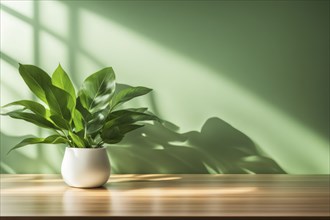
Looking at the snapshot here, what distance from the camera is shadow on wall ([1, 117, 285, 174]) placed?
1.68 meters

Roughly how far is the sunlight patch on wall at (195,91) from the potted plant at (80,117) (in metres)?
0.21

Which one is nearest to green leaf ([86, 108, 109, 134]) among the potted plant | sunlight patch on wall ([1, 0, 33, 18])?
the potted plant

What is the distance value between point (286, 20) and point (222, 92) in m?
0.36

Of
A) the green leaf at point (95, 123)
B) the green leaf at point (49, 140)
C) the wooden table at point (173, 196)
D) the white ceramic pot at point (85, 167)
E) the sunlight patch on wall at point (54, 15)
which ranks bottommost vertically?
the wooden table at point (173, 196)

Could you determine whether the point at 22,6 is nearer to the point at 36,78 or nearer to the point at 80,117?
the point at 36,78

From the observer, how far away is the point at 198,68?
1.68 m

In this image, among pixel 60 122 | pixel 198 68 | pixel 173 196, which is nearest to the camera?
pixel 173 196

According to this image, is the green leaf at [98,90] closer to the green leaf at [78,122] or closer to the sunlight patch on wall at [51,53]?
the green leaf at [78,122]

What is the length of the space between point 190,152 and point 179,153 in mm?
42

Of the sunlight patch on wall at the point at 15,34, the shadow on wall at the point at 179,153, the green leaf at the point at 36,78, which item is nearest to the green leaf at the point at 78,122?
the green leaf at the point at 36,78

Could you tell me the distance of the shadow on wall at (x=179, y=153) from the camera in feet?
5.53

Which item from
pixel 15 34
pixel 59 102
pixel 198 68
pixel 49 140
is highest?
pixel 15 34

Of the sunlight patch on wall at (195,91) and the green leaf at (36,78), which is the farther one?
the sunlight patch on wall at (195,91)

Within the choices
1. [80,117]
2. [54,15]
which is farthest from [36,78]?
[54,15]
